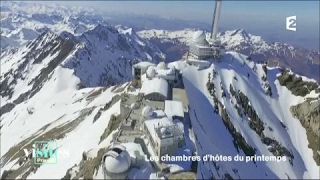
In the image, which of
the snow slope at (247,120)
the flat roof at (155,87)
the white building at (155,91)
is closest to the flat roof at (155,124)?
the snow slope at (247,120)

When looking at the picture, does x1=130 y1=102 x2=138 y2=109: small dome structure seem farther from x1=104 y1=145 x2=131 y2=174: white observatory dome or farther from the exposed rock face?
the exposed rock face

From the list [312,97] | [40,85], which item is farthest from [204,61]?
[40,85]

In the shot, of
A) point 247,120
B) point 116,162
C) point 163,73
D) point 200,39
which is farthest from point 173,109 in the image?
point 200,39

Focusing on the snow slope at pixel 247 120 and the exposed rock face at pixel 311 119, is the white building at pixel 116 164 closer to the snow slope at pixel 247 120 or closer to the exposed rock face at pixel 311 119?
the snow slope at pixel 247 120

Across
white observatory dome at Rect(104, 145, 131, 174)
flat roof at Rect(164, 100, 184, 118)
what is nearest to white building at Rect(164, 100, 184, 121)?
flat roof at Rect(164, 100, 184, 118)

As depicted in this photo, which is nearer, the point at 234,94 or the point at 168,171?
the point at 168,171

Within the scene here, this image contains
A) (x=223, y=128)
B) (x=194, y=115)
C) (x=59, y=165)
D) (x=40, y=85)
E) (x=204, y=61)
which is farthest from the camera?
(x=40, y=85)

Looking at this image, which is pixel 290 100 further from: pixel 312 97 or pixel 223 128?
pixel 223 128
